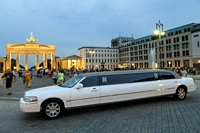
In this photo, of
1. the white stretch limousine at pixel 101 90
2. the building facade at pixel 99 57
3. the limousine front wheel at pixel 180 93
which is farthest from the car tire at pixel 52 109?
the building facade at pixel 99 57

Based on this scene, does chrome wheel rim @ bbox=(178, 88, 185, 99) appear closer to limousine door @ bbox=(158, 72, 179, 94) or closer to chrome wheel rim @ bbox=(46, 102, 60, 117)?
limousine door @ bbox=(158, 72, 179, 94)

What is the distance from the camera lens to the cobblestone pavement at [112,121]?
19.4 feet

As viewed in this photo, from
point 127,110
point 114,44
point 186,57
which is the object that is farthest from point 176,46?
point 127,110

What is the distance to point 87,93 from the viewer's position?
26.4 feet

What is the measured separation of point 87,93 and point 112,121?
5.83ft

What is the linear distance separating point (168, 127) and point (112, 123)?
180 centimetres

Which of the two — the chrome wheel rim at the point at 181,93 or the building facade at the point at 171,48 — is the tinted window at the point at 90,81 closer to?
the chrome wheel rim at the point at 181,93

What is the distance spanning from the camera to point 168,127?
5.94 meters

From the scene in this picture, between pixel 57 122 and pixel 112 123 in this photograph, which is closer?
pixel 112 123

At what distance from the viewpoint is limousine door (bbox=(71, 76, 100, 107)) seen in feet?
25.8

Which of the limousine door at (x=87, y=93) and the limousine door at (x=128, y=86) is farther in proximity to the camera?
the limousine door at (x=128, y=86)

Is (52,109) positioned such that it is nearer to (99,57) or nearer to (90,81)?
(90,81)

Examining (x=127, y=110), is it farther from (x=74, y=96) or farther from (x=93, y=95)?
(x=74, y=96)

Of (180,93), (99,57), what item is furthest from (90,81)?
(99,57)
